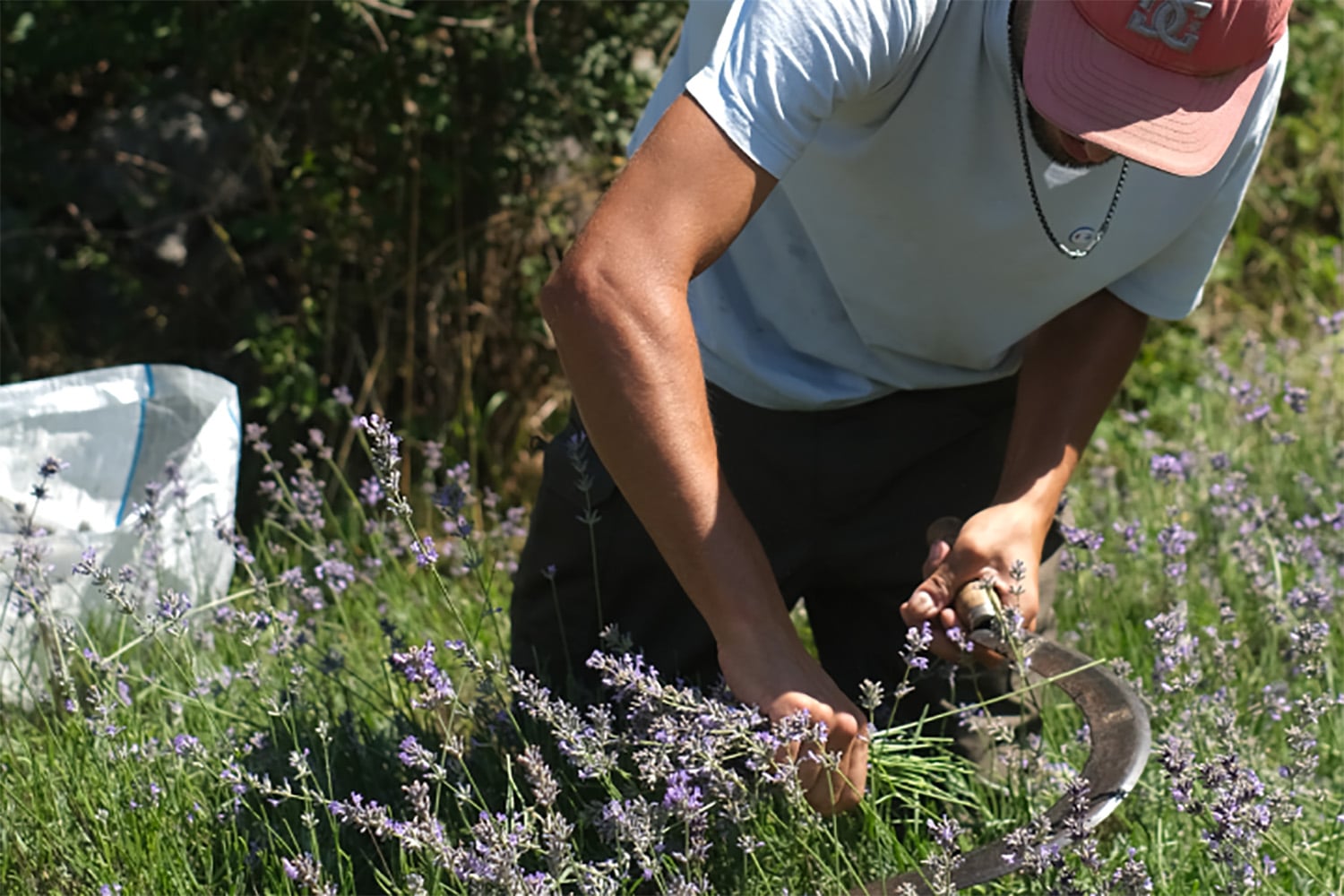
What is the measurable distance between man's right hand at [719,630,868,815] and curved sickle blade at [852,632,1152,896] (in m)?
0.15

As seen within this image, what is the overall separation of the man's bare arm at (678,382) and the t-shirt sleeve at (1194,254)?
0.84 m

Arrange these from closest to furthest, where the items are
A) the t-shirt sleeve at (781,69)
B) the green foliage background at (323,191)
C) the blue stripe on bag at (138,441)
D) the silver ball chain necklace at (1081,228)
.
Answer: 1. the t-shirt sleeve at (781,69)
2. the silver ball chain necklace at (1081,228)
3. the blue stripe on bag at (138,441)
4. the green foliage background at (323,191)

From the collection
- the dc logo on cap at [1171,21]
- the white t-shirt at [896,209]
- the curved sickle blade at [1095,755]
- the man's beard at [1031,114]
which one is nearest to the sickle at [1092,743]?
the curved sickle blade at [1095,755]

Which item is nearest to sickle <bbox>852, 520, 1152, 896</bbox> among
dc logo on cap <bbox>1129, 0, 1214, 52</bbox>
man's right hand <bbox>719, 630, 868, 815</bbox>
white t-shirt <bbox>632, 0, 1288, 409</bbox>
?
man's right hand <bbox>719, 630, 868, 815</bbox>

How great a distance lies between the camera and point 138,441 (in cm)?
298

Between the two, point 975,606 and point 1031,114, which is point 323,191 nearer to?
point 1031,114

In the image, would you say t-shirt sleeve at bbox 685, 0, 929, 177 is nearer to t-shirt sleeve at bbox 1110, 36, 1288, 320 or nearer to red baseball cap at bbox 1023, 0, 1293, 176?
red baseball cap at bbox 1023, 0, 1293, 176

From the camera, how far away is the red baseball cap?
5.89 ft

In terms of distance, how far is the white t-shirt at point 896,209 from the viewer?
174 cm

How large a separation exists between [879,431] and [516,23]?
1.74 m

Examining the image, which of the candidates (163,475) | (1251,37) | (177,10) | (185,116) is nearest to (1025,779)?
(1251,37)

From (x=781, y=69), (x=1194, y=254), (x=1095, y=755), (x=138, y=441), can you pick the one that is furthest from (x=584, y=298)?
(x=138, y=441)

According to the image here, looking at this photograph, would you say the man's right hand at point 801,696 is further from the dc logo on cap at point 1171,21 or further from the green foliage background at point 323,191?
the green foliage background at point 323,191

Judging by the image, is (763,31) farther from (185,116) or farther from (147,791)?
(185,116)
